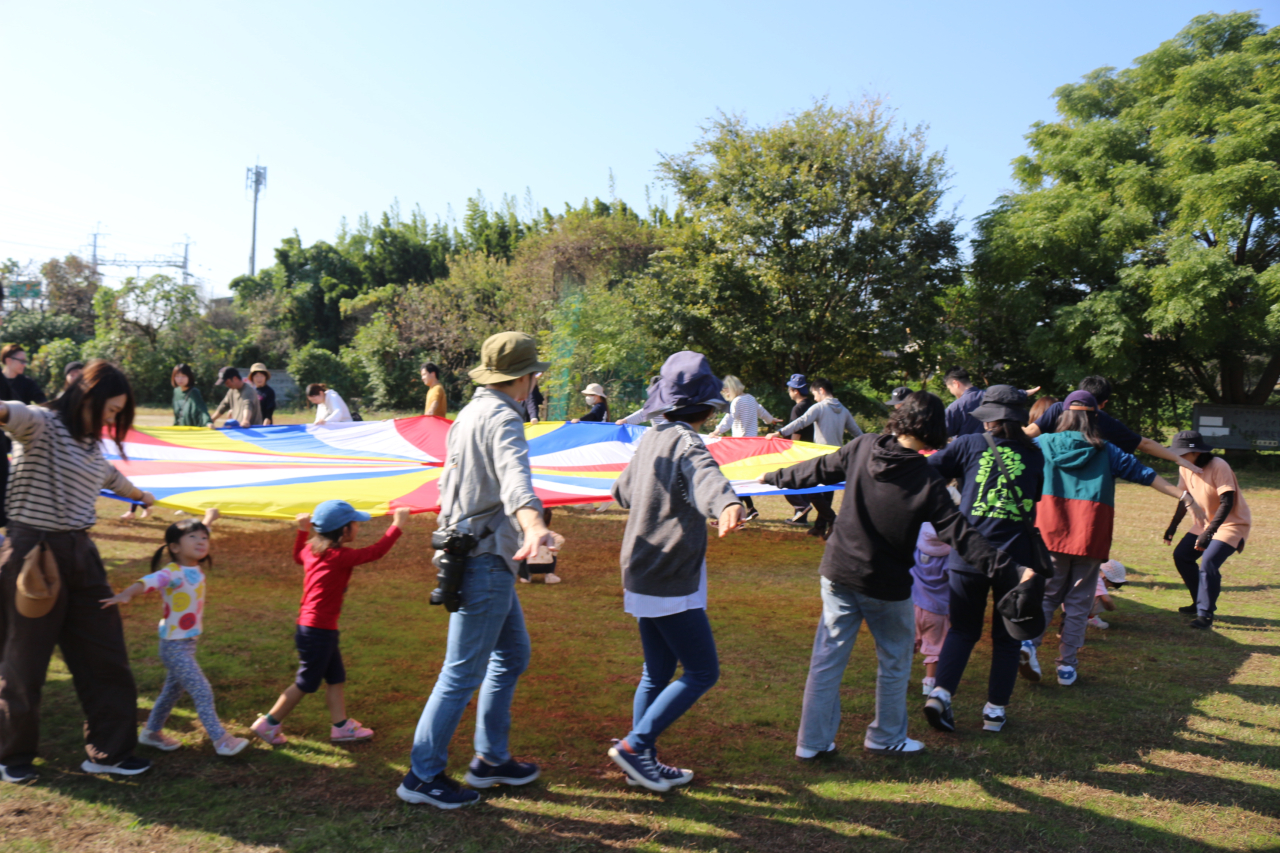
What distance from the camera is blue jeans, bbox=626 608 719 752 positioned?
10.3ft

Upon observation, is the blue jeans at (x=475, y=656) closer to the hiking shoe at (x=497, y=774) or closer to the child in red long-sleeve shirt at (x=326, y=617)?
the hiking shoe at (x=497, y=774)

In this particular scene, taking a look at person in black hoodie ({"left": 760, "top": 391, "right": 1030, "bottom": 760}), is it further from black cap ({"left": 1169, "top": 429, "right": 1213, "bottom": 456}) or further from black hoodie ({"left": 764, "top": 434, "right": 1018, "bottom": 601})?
black cap ({"left": 1169, "top": 429, "right": 1213, "bottom": 456})

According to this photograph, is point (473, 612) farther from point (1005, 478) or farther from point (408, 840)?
point (1005, 478)

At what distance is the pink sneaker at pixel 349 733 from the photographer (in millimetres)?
3658

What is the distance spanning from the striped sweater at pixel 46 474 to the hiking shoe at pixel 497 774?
175cm

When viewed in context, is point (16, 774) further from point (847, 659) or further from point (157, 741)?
point (847, 659)

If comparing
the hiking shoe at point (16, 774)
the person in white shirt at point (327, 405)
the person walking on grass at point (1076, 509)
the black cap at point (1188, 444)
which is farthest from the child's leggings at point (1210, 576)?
the person in white shirt at point (327, 405)

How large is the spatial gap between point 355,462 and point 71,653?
3507 mm

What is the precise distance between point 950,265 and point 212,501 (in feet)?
58.5

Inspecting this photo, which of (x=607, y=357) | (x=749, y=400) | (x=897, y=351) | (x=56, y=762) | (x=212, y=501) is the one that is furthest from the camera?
(x=607, y=357)

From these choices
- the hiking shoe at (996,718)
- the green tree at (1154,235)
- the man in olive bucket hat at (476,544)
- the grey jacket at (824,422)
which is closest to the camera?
the man in olive bucket hat at (476,544)

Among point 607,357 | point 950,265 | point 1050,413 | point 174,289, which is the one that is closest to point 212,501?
point 1050,413

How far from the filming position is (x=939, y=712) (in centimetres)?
393

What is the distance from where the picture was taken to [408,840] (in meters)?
2.84
